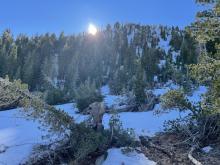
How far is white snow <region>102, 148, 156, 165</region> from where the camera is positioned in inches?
681

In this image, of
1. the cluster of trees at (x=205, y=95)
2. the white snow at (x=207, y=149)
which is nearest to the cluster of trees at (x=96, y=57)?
the cluster of trees at (x=205, y=95)

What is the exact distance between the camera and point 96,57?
347 ft

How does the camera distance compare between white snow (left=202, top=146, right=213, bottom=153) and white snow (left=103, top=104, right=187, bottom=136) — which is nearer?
white snow (left=202, top=146, right=213, bottom=153)

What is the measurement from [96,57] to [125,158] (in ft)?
291

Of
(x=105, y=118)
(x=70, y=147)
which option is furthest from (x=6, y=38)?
(x=70, y=147)

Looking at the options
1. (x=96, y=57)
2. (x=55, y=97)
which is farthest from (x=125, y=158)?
(x=96, y=57)

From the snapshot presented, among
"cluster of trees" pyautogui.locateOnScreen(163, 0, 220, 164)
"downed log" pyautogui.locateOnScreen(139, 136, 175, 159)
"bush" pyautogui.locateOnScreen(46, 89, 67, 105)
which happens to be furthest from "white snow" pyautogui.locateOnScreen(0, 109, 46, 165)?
"bush" pyautogui.locateOnScreen(46, 89, 67, 105)

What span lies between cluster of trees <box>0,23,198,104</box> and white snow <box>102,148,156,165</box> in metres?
40.7

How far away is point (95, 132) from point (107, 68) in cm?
8409

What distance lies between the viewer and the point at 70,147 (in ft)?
59.4

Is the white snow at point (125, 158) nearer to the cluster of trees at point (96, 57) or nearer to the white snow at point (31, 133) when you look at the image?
the white snow at point (31, 133)

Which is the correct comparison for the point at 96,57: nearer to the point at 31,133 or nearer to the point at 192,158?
the point at 31,133

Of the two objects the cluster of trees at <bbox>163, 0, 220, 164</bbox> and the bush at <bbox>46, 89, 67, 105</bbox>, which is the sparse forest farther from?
the bush at <bbox>46, 89, 67, 105</bbox>

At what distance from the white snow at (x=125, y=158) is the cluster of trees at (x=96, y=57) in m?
40.7
